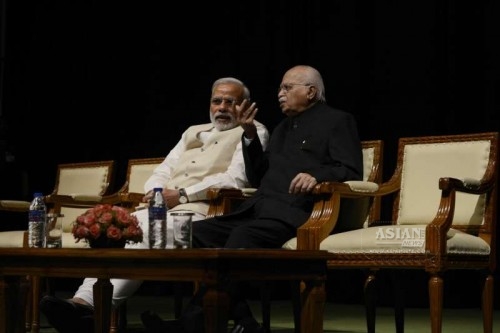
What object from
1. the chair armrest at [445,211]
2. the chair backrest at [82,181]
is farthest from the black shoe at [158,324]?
the chair backrest at [82,181]

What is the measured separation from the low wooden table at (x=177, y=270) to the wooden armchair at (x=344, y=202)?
0.75m

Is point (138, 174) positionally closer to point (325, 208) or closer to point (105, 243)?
point (325, 208)

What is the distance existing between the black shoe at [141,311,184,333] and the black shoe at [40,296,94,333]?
0.38 m

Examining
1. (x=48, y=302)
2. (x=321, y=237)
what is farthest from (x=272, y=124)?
(x=48, y=302)

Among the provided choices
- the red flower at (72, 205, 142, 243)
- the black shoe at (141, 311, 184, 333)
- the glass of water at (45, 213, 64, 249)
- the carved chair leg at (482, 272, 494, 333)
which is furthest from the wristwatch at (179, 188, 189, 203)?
the carved chair leg at (482, 272, 494, 333)

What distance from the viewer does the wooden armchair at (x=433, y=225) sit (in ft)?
10.9

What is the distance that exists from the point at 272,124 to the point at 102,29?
162cm

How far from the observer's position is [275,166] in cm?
397

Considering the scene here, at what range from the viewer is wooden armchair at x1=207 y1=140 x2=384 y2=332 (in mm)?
3596

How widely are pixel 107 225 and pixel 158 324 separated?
13.8 inches

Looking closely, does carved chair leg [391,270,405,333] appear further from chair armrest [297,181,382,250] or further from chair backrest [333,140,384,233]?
chair armrest [297,181,382,250]

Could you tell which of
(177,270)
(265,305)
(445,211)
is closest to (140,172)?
(265,305)

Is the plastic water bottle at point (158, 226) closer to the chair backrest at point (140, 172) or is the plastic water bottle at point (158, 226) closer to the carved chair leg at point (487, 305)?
the carved chair leg at point (487, 305)

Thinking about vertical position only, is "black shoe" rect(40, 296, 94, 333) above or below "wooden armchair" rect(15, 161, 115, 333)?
below
